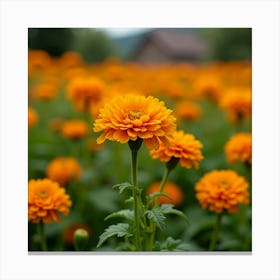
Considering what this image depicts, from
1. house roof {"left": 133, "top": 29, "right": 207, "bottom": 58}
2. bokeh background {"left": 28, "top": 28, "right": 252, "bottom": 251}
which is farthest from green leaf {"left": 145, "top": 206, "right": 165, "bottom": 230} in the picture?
house roof {"left": 133, "top": 29, "right": 207, "bottom": 58}

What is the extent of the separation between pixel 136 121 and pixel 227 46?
6.20 ft

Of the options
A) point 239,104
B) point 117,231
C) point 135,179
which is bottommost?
point 117,231

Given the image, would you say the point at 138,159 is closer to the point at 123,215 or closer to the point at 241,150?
the point at 241,150

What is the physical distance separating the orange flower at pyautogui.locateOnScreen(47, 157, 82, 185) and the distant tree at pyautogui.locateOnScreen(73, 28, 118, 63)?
640mm

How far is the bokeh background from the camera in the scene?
214cm

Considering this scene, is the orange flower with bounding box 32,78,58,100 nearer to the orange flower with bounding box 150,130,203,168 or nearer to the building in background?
the building in background

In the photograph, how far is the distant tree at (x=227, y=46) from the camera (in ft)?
8.65

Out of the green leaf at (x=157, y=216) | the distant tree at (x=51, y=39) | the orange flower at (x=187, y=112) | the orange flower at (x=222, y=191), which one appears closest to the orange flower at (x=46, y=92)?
the distant tree at (x=51, y=39)

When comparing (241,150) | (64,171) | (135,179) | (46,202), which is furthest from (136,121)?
(64,171)

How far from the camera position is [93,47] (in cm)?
311
